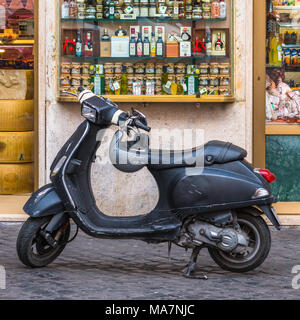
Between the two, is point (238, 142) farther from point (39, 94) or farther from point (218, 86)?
point (39, 94)

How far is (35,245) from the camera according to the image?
6.76 metres

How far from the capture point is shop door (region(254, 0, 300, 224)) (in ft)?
30.2

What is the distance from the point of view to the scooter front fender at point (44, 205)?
258 inches

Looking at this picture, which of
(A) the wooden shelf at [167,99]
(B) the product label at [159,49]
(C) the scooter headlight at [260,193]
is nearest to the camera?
(C) the scooter headlight at [260,193]

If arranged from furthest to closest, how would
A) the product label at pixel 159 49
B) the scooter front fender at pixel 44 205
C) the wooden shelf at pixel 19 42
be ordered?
the wooden shelf at pixel 19 42
the product label at pixel 159 49
the scooter front fender at pixel 44 205

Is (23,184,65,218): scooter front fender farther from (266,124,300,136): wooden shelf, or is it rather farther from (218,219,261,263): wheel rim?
(266,124,300,136): wooden shelf

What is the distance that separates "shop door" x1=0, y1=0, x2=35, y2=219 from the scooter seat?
11.2 feet

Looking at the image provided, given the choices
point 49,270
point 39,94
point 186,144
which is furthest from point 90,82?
point 49,270

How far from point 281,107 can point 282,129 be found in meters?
0.26

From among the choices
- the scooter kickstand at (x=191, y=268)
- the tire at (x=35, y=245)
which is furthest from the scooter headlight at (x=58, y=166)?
the scooter kickstand at (x=191, y=268)

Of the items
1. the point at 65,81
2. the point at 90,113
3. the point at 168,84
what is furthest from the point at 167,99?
the point at 90,113

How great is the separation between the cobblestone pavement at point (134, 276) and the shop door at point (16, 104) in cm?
188

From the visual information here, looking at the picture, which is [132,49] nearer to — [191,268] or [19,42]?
[19,42]

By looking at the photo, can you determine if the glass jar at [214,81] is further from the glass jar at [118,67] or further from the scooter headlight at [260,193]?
the scooter headlight at [260,193]
